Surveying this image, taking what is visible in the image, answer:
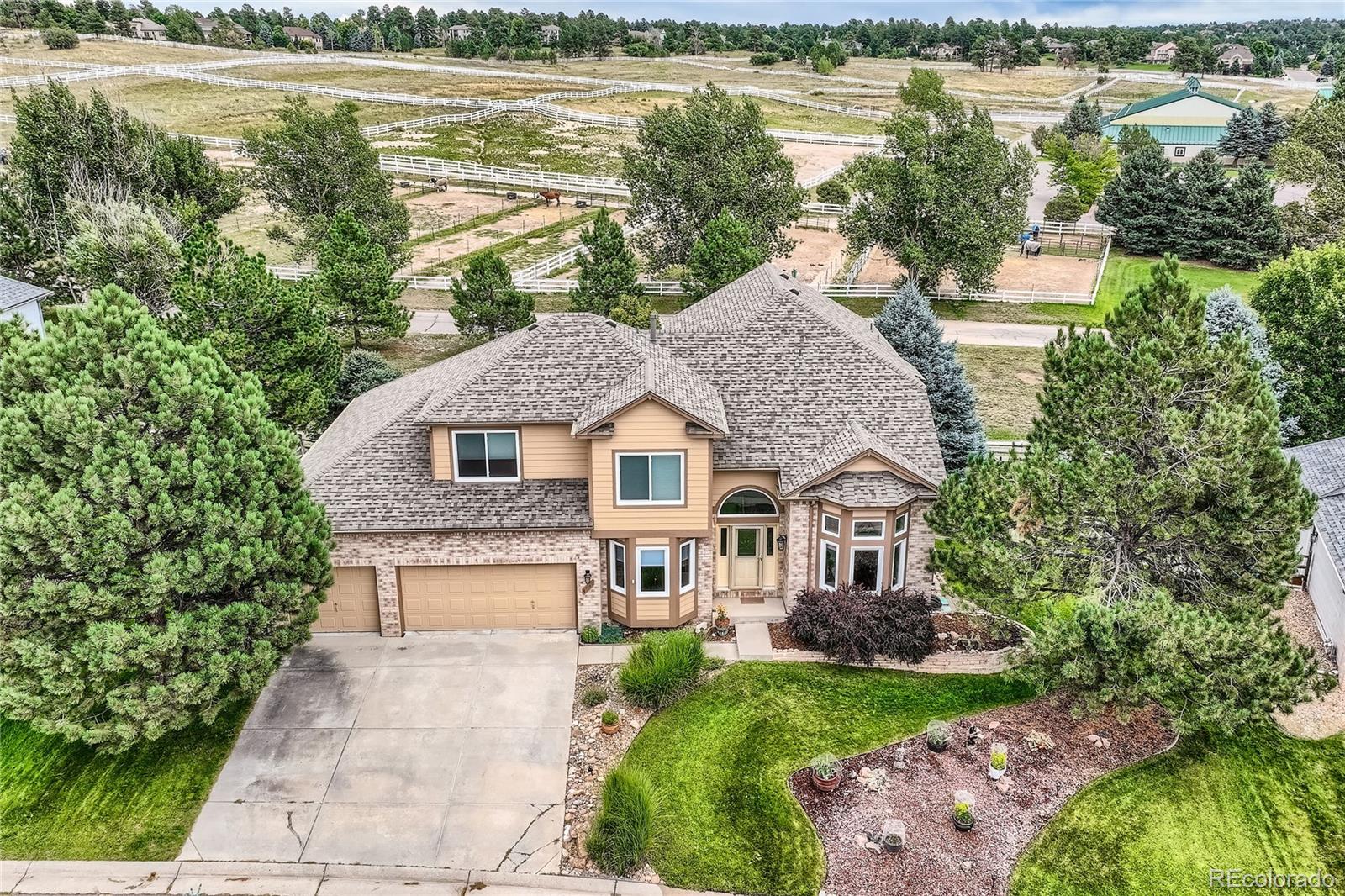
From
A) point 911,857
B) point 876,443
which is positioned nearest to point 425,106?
point 876,443

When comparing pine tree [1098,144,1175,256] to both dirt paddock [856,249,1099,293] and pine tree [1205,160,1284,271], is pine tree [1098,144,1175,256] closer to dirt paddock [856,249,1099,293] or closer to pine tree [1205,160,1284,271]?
pine tree [1205,160,1284,271]

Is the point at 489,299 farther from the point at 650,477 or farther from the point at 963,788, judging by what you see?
the point at 963,788

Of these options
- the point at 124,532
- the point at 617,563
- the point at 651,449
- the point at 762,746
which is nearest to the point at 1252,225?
the point at 651,449

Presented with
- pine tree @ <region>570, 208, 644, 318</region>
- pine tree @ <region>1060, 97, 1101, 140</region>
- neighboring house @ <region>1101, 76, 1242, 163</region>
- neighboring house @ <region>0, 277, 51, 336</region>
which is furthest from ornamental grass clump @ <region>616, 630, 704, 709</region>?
neighboring house @ <region>1101, 76, 1242, 163</region>

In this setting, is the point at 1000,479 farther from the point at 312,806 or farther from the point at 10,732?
the point at 10,732

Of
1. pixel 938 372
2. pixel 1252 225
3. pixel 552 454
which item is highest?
pixel 1252 225
